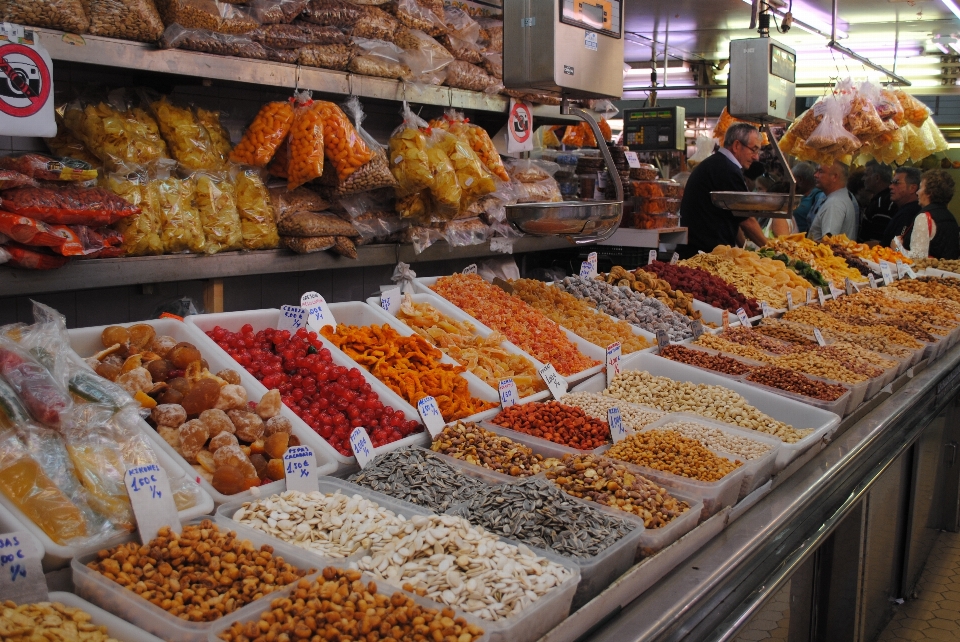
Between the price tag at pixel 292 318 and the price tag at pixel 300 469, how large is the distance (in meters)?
Answer: 0.78

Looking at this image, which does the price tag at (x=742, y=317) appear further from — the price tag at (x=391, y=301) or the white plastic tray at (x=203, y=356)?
the white plastic tray at (x=203, y=356)

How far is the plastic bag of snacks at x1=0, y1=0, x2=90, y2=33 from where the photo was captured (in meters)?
2.29

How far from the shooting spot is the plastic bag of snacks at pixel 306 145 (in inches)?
122

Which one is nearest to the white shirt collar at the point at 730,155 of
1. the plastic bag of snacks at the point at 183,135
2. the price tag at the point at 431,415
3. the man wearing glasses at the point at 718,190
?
the man wearing glasses at the point at 718,190

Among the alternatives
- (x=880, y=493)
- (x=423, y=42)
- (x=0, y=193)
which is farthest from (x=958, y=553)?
(x=0, y=193)

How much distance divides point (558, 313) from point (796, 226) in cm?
654

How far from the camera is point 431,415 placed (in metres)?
2.02

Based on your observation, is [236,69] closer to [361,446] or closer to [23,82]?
[23,82]

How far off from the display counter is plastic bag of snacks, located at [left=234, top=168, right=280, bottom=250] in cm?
208

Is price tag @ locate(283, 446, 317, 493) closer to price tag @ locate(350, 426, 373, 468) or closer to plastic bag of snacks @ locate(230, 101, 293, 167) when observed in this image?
price tag @ locate(350, 426, 373, 468)

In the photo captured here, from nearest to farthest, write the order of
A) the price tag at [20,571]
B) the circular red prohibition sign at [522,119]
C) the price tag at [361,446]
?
the price tag at [20,571], the price tag at [361,446], the circular red prohibition sign at [522,119]

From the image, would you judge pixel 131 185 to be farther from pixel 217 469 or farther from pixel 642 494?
pixel 642 494

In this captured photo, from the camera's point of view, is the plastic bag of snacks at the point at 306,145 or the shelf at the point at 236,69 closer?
the shelf at the point at 236,69

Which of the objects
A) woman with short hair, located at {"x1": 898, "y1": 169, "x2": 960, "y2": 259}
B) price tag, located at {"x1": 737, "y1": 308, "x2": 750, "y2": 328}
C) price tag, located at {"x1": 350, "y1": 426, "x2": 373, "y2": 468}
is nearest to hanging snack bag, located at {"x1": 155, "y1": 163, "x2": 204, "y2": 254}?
price tag, located at {"x1": 350, "y1": 426, "x2": 373, "y2": 468}
